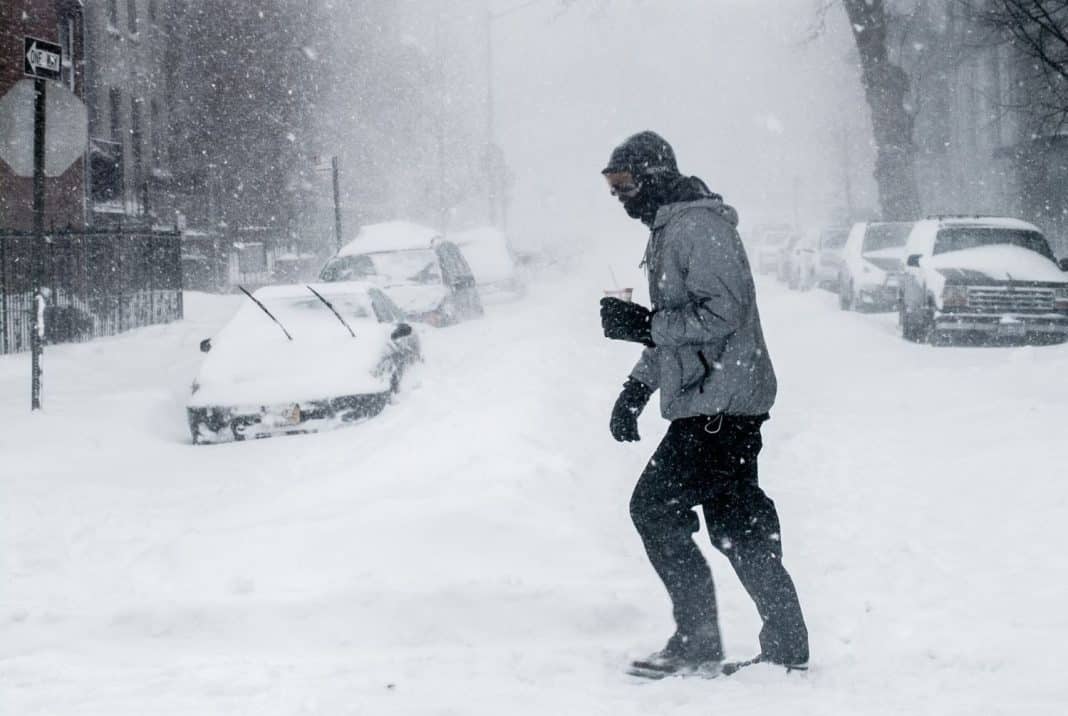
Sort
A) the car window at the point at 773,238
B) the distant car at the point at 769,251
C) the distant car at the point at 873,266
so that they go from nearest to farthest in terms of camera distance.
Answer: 1. the distant car at the point at 873,266
2. the distant car at the point at 769,251
3. the car window at the point at 773,238

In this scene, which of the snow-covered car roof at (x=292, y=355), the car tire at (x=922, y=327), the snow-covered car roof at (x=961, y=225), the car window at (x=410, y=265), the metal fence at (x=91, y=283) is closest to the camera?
the snow-covered car roof at (x=292, y=355)

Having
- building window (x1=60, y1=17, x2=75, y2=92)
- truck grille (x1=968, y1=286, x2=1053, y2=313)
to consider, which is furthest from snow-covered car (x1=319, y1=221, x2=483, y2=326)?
building window (x1=60, y1=17, x2=75, y2=92)

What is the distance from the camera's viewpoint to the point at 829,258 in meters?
28.2

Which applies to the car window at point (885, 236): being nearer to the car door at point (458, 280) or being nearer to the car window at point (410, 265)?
the car door at point (458, 280)

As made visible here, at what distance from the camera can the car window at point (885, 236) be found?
22734mm

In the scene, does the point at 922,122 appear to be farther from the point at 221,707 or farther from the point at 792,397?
the point at 221,707

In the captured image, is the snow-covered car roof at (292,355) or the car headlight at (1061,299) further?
the car headlight at (1061,299)

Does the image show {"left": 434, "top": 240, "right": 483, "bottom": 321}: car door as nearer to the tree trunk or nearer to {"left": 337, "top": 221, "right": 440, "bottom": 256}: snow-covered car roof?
{"left": 337, "top": 221, "right": 440, "bottom": 256}: snow-covered car roof

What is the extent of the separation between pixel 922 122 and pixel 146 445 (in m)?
43.4

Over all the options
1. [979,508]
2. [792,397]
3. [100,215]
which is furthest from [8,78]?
[979,508]

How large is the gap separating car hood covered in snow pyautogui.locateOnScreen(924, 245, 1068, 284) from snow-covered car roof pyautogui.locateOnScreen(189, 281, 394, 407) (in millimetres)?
8895

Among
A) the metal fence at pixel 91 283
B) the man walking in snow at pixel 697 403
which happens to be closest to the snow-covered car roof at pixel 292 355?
the metal fence at pixel 91 283

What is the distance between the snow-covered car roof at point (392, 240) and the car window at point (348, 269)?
6.5 inches

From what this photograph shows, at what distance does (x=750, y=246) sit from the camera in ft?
189
